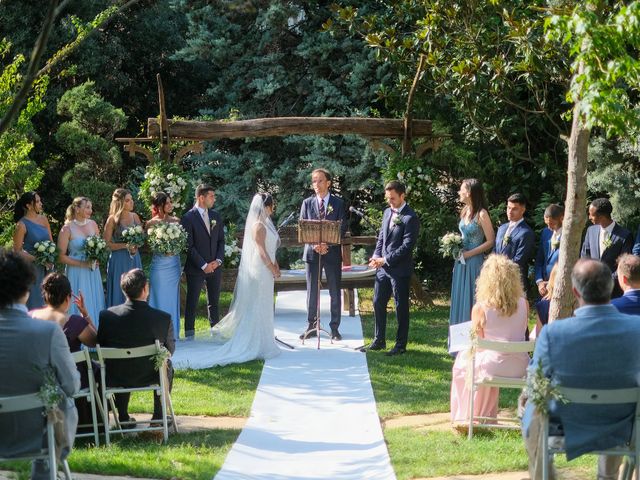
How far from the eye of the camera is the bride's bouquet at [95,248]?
1098 cm

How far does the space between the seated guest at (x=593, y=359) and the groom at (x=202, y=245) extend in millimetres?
7505

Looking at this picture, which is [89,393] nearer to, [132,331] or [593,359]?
[132,331]

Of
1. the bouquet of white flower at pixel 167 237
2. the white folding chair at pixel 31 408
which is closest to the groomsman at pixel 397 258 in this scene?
the bouquet of white flower at pixel 167 237

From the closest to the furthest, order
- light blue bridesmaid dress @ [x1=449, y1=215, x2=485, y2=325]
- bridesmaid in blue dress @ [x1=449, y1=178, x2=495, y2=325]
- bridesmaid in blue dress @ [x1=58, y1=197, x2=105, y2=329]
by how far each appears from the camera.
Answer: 1. bridesmaid in blue dress @ [x1=449, y1=178, x2=495, y2=325]
2. light blue bridesmaid dress @ [x1=449, y1=215, x2=485, y2=325]
3. bridesmaid in blue dress @ [x1=58, y1=197, x2=105, y2=329]

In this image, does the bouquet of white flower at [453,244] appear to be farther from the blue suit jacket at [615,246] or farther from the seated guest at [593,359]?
the seated guest at [593,359]

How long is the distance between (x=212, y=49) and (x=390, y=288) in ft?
33.3

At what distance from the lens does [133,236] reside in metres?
11.6

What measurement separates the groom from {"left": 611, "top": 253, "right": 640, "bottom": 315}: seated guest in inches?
269

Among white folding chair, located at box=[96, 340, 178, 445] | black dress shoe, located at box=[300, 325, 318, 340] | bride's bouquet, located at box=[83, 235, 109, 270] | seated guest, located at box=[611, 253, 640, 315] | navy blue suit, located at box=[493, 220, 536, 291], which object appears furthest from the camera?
black dress shoe, located at box=[300, 325, 318, 340]

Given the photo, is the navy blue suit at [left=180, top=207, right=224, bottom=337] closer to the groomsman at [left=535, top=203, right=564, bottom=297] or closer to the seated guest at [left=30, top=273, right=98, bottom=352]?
the groomsman at [left=535, top=203, right=564, bottom=297]

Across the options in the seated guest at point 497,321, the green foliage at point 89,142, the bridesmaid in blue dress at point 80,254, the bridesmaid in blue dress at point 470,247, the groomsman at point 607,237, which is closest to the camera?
the seated guest at point 497,321

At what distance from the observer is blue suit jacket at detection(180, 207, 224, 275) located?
12.3 metres

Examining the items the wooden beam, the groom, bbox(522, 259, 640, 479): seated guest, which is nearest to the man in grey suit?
bbox(522, 259, 640, 479): seated guest

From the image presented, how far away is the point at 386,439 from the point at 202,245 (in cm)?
528
